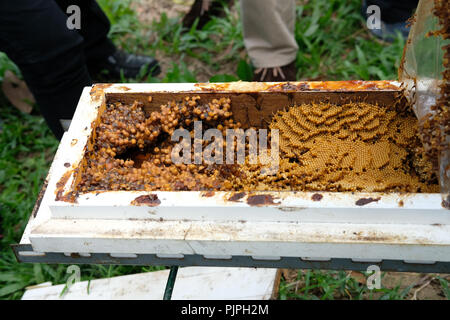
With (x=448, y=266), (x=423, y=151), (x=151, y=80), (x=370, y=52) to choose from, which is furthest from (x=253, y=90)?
(x=370, y=52)

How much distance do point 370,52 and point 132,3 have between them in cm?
222

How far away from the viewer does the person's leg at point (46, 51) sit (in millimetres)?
2236

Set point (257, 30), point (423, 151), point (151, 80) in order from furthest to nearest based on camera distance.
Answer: point (151, 80) → point (257, 30) → point (423, 151)

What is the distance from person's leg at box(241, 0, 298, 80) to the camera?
2955 millimetres

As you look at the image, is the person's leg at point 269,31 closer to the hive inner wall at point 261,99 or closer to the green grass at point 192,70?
the green grass at point 192,70

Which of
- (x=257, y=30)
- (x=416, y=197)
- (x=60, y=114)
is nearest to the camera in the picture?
(x=416, y=197)

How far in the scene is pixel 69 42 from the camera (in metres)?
2.40

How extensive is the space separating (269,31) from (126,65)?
1.19m

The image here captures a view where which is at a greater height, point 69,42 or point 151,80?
point 69,42

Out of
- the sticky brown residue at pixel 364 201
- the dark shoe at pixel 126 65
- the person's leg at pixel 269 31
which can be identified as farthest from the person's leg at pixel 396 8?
the sticky brown residue at pixel 364 201

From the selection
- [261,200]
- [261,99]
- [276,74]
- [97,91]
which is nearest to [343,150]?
[261,99]

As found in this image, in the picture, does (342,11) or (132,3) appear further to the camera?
(132,3)

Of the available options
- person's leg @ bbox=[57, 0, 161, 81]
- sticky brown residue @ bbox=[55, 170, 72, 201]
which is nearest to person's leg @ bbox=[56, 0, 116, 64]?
person's leg @ bbox=[57, 0, 161, 81]

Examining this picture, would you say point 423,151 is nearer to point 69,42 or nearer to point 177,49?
point 69,42
